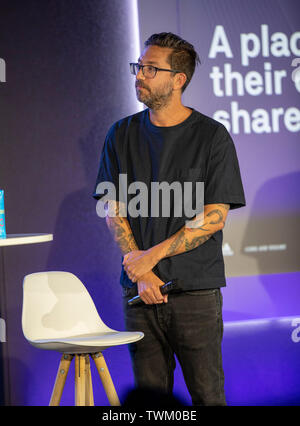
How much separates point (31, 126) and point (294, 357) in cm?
226

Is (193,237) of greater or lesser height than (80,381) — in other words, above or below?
above

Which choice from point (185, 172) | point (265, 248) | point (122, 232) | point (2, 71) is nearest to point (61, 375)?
point (122, 232)

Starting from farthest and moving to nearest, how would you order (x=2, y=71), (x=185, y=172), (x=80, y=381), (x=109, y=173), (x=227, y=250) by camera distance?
(x=227, y=250)
(x=2, y=71)
(x=109, y=173)
(x=185, y=172)
(x=80, y=381)

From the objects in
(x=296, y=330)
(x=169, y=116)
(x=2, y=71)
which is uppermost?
(x=2, y=71)

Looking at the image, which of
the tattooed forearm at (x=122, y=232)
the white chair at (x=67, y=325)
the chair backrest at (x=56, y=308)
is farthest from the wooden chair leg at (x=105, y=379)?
the tattooed forearm at (x=122, y=232)

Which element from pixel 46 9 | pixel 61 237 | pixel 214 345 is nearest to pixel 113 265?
pixel 61 237

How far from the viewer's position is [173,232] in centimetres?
257

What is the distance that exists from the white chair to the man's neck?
2.92ft

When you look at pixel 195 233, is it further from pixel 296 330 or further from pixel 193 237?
pixel 296 330

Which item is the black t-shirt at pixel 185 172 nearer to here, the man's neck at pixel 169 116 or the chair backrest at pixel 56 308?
the man's neck at pixel 169 116

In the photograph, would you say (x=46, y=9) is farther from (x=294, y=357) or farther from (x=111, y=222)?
(x=294, y=357)

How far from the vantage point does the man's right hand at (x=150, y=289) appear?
8.21 ft

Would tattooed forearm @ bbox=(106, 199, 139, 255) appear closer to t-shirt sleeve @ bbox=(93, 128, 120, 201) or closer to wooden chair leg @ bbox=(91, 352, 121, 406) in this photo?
t-shirt sleeve @ bbox=(93, 128, 120, 201)

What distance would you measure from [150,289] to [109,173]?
58 centimetres
